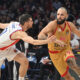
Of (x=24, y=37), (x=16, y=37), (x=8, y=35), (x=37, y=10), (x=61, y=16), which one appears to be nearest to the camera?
(x=24, y=37)

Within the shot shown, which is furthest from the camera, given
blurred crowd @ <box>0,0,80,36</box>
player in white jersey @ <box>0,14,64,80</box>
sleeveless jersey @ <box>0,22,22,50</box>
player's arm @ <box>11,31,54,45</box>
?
blurred crowd @ <box>0,0,80,36</box>

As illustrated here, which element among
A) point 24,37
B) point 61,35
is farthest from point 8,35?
point 61,35

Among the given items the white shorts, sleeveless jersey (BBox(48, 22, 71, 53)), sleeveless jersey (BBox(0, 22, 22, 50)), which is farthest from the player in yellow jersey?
the white shorts

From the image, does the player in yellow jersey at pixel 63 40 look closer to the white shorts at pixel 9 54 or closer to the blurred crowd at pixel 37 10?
the white shorts at pixel 9 54

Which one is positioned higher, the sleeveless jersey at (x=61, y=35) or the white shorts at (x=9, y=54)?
the sleeveless jersey at (x=61, y=35)

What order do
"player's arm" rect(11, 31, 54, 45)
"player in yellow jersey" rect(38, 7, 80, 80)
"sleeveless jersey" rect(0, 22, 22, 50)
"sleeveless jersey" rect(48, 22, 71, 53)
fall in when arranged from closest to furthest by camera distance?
"player's arm" rect(11, 31, 54, 45) < "sleeveless jersey" rect(0, 22, 22, 50) < "player in yellow jersey" rect(38, 7, 80, 80) < "sleeveless jersey" rect(48, 22, 71, 53)

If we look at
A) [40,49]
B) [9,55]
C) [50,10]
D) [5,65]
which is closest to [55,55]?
[9,55]

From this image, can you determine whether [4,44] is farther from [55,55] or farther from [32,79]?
[32,79]

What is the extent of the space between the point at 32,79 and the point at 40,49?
2.77 feet

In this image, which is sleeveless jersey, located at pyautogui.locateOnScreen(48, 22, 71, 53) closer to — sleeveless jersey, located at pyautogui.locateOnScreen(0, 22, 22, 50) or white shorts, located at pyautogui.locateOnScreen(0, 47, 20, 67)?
white shorts, located at pyautogui.locateOnScreen(0, 47, 20, 67)

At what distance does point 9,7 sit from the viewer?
12.1 m

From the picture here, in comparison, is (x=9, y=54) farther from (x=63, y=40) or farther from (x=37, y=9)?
(x=37, y=9)

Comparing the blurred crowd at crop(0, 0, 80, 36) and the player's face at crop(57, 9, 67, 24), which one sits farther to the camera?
the blurred crowd at crop(0, 0, 80, 36)

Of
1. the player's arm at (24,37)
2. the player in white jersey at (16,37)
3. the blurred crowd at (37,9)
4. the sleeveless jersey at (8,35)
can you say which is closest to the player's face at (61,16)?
the player in white jersey at (16,37)
